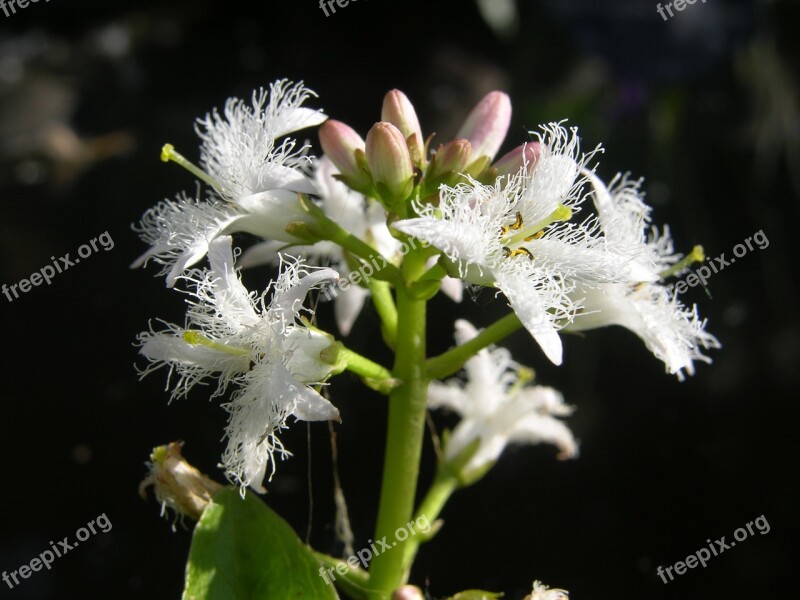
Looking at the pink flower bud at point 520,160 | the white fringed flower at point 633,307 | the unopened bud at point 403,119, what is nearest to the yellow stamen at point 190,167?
the unopened bud at point 403,119

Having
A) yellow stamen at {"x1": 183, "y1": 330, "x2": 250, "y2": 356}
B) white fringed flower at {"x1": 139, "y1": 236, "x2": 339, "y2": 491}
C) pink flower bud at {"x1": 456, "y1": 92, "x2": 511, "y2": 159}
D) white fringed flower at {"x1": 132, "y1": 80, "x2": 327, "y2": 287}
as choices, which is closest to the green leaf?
white fringed flower at {"x1": 139, "y1": 236, "x2": 339, "y2": 491}

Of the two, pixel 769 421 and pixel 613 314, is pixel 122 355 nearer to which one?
pixel 613 314

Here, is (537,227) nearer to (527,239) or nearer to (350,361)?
(527,239)

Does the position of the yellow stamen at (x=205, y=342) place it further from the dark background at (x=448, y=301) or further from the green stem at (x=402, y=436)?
the dark background at (x=448, y=301)

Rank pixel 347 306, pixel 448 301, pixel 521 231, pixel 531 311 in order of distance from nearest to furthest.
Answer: pixel 531 311 < pixel 521 231 < pixel 347 306 < pixel 448 301

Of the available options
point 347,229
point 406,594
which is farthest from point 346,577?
point 347,229

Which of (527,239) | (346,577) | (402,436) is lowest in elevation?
(346,577)

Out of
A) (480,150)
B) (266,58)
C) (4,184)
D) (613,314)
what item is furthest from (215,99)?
(613,314)
